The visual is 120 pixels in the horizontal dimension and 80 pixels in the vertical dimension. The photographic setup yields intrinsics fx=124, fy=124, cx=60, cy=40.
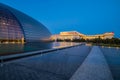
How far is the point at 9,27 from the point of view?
3484cm

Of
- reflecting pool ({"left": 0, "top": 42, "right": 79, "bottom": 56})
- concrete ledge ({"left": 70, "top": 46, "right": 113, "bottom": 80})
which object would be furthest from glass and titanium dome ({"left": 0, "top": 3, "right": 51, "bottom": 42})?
concrete ledge ({"left": 70, "top": 46, "right": 113, "bottom": 80})

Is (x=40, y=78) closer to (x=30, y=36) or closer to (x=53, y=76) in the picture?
(x=53, y=76)

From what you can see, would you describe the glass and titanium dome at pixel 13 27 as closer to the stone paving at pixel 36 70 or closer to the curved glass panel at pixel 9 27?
the curved glass panel at pixel 9 27

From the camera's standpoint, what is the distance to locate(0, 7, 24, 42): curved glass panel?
1286 inches

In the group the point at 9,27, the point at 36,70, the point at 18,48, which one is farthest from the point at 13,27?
the point at 36,70

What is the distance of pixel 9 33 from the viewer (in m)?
34.4

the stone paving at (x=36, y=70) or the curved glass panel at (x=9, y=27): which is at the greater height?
the curved glass panel at (x=9, y=27)

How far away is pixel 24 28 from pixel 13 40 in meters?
7.01

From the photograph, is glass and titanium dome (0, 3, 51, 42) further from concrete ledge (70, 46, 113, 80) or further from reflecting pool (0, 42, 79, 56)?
concrete ledge (70, 46, 113, 80)

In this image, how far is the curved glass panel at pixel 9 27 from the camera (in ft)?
107

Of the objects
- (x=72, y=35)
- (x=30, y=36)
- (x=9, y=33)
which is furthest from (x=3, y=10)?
(x=72, y=35)

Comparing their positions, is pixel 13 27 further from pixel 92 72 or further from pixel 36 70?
pixel 92 72

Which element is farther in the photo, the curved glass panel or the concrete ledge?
the curved glass panel

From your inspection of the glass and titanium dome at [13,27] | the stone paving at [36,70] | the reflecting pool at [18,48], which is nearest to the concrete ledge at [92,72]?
the stone paving at [36,70]
